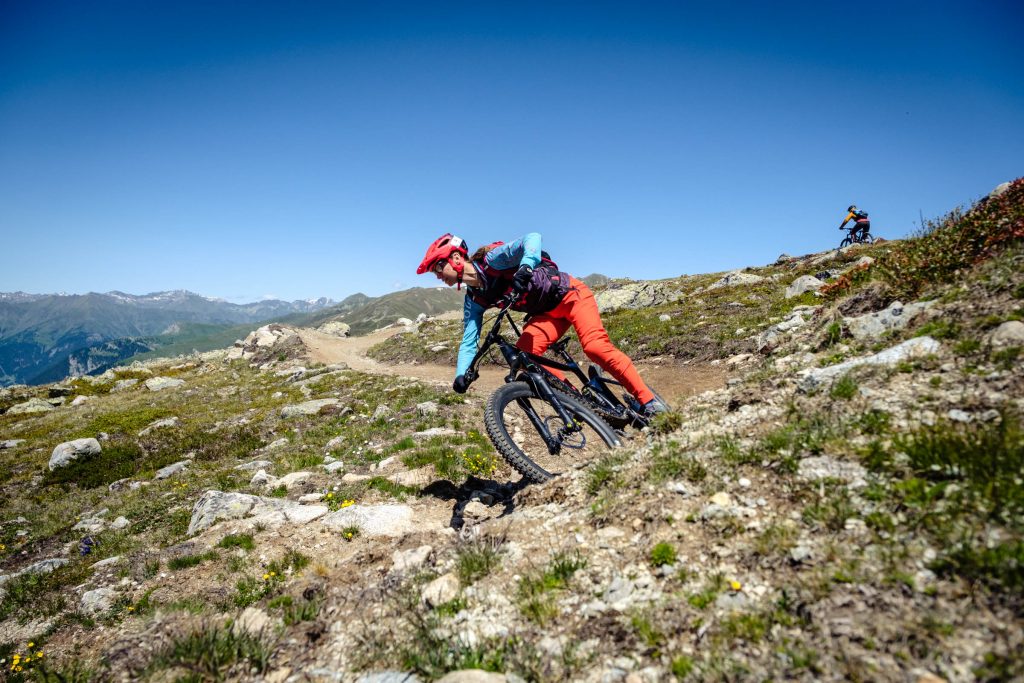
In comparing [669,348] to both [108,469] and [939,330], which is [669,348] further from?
[108,469]

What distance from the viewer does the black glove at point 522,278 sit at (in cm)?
723

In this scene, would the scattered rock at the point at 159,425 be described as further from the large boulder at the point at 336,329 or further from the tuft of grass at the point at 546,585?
the large boulder at the point at 336,329

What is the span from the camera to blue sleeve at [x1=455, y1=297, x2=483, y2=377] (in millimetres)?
7989

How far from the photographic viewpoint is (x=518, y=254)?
7.79 metres

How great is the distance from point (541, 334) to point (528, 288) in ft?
3.44

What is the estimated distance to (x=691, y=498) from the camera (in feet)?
16.1

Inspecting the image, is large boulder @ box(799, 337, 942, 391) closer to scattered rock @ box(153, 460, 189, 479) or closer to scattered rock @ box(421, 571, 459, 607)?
scattered rock @ box(421, 571, 459, 607)

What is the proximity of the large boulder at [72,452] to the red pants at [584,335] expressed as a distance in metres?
16.8

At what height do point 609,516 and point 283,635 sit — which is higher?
point 609,516

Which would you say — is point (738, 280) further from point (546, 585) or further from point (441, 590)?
point (441, 590)

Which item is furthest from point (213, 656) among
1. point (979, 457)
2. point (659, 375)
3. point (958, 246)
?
point (659, 375)

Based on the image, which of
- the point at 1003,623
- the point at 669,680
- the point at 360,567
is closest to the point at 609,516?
the point at 669,680

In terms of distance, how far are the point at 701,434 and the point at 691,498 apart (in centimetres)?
146

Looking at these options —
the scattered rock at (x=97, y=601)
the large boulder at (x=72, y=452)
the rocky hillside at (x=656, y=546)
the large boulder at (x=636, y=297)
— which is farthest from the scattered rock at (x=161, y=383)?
the large boulder at (x=636, y=297)
